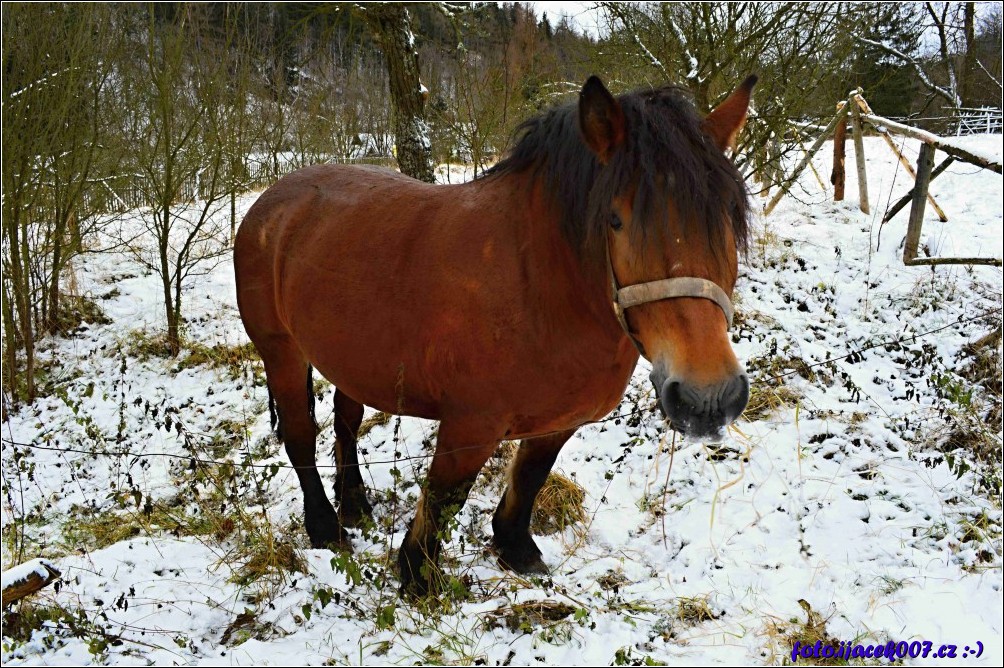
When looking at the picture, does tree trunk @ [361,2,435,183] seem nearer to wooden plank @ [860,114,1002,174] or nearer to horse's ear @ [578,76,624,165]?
horse's ear @ [578,76,624,165]

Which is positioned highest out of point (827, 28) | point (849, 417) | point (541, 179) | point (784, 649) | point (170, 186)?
point (827, 28)

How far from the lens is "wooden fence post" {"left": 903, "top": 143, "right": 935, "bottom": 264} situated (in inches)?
246

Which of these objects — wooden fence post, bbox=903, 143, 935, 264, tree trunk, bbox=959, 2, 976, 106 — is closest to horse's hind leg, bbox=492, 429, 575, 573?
wooden fence post, bbox=903, 143, 935, 264

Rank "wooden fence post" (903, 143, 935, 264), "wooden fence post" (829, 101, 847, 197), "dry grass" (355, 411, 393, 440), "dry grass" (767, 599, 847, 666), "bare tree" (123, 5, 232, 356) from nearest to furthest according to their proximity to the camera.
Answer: "dry grass" (767, 599, 847, 666) < "dry grass" (355, 411, 393, 440) < "bare tree" (123, 5, 232, 356) < "wooden fence post" (903, 143, 935, 264) < "wooden fence post" (829, 101, 847, 197)

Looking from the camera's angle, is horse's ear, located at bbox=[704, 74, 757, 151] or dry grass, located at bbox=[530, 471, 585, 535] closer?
horse's ear, located at bbox=[704, 74, 757, 151]

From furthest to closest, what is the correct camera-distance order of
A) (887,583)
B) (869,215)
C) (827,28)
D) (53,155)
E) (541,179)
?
(869,215) → (827,28) → (53,155) → (887,583) → (541,179)

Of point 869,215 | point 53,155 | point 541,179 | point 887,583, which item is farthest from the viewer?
point 869,215

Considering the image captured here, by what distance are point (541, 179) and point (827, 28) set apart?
18.1ft

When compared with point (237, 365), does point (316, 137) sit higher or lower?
higher

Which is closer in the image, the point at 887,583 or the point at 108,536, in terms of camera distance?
the point at 887,583

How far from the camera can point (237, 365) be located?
6.11m

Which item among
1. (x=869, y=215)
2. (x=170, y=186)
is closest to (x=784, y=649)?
(x=170, y=186)

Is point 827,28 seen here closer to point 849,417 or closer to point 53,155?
point 849,417

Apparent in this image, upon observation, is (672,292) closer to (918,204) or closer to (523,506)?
(523,506)
